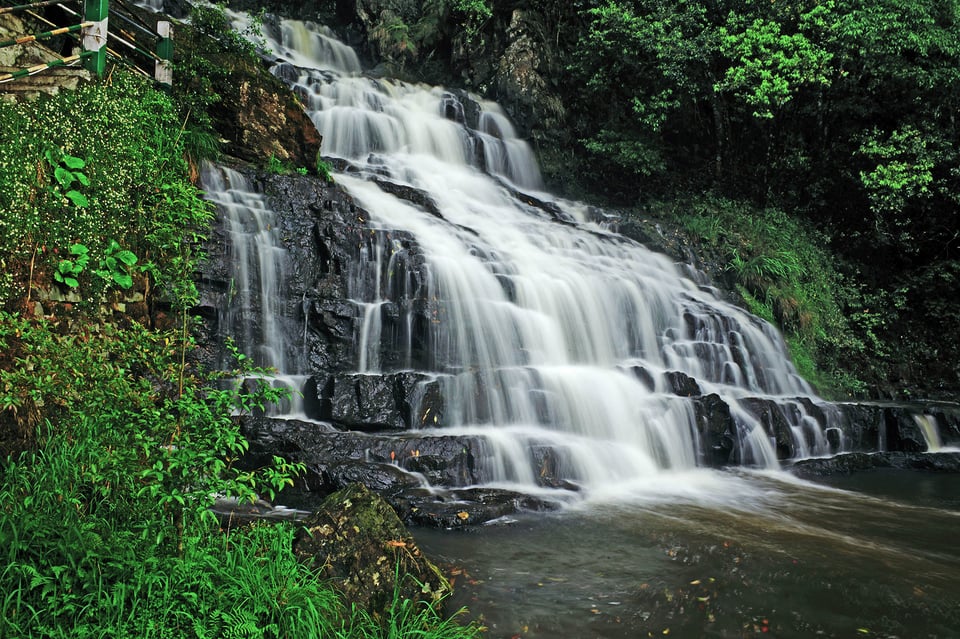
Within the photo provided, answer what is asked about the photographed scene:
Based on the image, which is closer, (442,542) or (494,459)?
(442,542)

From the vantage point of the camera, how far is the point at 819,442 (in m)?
9.68

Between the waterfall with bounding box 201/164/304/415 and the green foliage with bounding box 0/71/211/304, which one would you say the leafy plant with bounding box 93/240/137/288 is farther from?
the waterfall with bounding box 201/164/304/415

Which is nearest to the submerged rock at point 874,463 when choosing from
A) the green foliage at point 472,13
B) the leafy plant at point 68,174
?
the leafy plant at point 68,174

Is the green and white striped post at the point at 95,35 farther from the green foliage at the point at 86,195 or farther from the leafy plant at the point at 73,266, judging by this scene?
the leafy plant at the point at 73,266

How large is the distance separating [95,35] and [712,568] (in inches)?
300

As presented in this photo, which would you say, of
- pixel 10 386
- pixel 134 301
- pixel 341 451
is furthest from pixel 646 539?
pixel 134 301

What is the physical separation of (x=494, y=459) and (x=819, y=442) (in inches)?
236

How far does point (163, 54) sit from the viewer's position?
7957mm

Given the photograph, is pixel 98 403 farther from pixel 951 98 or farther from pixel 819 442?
pixel 951 98

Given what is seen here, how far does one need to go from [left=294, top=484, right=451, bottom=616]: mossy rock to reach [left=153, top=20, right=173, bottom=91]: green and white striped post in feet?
21.7

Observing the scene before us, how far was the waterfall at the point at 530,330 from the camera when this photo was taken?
788 centimetres

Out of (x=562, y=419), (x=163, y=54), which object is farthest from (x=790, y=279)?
(x=163, y=54)

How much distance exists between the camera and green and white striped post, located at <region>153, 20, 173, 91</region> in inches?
311

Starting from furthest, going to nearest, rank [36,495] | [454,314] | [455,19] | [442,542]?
[455,19] < [454,314] < [442,542] < [36,495]
